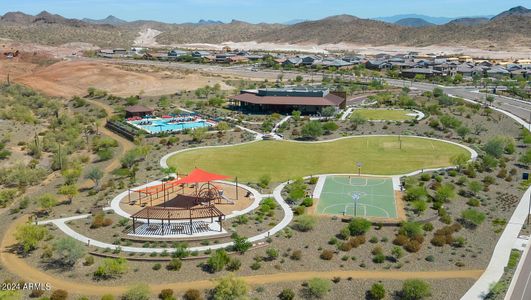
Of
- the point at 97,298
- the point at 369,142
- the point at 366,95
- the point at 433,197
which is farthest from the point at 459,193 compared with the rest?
the point at 366,95

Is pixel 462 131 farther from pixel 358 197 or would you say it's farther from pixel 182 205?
pixel 182 205

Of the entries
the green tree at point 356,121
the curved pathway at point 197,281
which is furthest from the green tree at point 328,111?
the curved pathway at point 197,281

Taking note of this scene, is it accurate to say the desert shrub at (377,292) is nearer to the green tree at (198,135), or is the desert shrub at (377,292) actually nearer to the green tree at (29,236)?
the green tree at (29,236)

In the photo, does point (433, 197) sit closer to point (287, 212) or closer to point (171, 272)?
point (287, 212)

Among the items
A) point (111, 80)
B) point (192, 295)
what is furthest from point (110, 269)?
point (111, 80)

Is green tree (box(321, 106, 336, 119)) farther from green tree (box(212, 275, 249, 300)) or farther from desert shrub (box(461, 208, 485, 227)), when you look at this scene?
green tree (box(212, 275, 249, 300))
